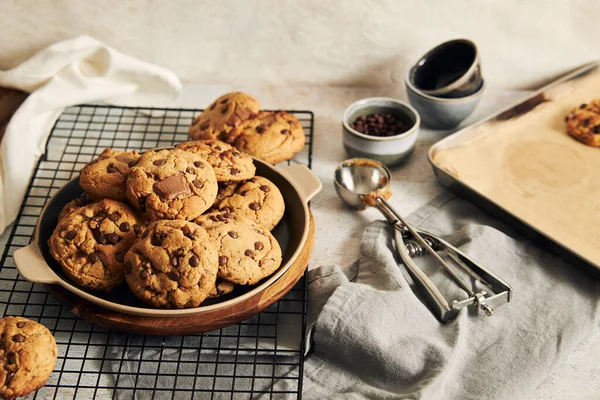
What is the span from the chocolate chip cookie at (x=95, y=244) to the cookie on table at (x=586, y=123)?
1.44 meters

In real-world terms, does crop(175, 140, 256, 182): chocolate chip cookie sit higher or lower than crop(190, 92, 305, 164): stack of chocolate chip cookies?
higher

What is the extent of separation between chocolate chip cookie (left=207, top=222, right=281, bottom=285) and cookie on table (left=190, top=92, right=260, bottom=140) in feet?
1.73

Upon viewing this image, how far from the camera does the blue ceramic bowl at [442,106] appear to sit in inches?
83.9

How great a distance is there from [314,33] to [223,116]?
1.76 ft

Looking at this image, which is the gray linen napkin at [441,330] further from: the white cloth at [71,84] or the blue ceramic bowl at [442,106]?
the white cloth at [71,84]

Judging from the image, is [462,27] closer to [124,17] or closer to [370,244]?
[370,244]

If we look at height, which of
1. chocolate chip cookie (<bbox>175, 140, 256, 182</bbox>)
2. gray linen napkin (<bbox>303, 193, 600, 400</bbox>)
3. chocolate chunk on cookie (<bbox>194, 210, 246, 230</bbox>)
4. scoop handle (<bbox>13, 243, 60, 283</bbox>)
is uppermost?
chocolate chip cookie (<bbox>175, 140, 256, 182</bbox>)

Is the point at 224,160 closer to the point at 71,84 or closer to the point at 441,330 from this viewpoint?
the point at 441,330

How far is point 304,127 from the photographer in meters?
2.26

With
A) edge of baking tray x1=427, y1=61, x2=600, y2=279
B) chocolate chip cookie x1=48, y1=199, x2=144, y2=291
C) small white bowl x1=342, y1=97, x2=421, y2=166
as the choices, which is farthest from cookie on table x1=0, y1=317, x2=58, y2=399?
edge of baking tray x1=427, y1=61, x2=600, y2=279

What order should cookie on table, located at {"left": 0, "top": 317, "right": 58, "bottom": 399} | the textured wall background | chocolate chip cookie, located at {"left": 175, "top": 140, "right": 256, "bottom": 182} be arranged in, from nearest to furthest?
cookie on table, located at {"left": 0, "top": 317, "right": 58, "bottom": 399}
chocolate chip cookie, located at {"left": 175, "top": 140, "right": 256, "bottom": 182}
the textured wall background

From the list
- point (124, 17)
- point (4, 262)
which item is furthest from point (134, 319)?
point (124, 17)

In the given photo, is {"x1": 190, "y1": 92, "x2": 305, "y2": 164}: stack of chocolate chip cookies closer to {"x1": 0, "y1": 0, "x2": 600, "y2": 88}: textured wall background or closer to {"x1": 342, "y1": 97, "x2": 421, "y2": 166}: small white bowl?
{"x1": 342, "y1": 97, "x2": 421, "y2": 166}: small white bowl

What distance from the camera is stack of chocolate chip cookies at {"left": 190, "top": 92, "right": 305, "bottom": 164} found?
1984 mm
